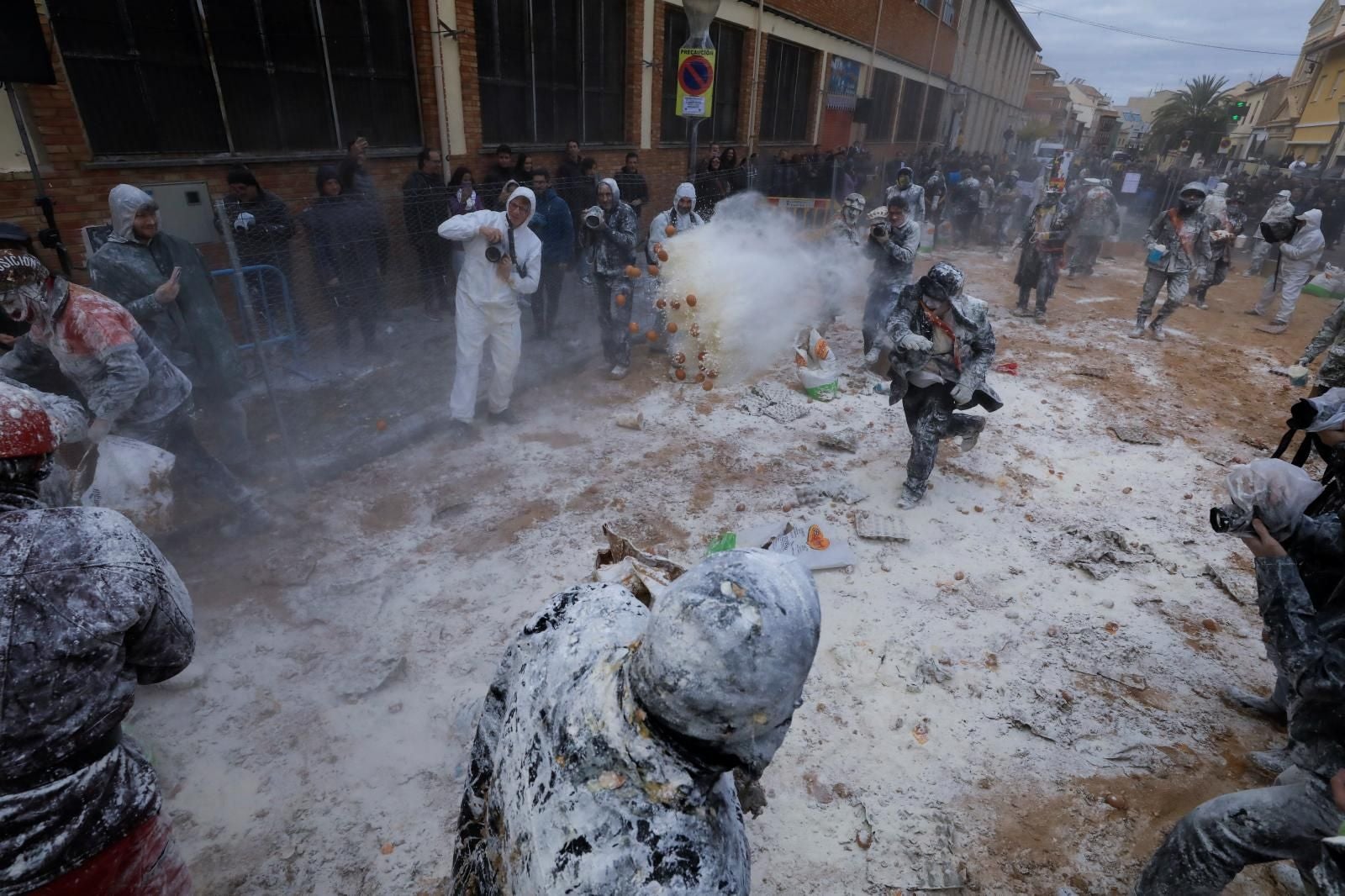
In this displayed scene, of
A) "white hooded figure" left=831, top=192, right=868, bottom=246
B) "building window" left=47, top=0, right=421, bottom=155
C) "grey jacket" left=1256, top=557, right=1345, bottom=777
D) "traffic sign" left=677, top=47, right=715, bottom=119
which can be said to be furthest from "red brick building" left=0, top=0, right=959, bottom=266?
"grey jacket" left=1256, top=557, right=1345, bottom=777

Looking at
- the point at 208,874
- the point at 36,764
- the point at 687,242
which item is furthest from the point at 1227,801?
the point at 687,242

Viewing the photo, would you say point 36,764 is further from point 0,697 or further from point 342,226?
point 342,226

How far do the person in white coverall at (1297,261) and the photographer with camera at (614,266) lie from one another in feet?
32.8

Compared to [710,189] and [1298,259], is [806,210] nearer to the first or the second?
[710,189]

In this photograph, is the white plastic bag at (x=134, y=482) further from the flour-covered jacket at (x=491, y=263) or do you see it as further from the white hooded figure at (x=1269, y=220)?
the white hooded figure at (x=1269, y=220)

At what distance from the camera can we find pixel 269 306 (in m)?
5.80

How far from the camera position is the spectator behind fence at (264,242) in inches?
209

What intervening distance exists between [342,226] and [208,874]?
511cm

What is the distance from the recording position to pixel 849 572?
452 centimetres

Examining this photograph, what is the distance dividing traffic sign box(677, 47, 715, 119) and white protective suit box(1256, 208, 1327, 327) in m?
8.93

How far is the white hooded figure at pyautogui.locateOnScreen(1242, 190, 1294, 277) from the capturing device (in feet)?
34.0

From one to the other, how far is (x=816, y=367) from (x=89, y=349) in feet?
20.6

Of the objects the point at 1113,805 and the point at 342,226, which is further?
the point at 342,226

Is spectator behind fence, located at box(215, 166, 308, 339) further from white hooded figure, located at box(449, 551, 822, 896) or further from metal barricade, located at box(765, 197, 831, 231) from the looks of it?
metal barricade, located at box(765, 197, 831, 231)
